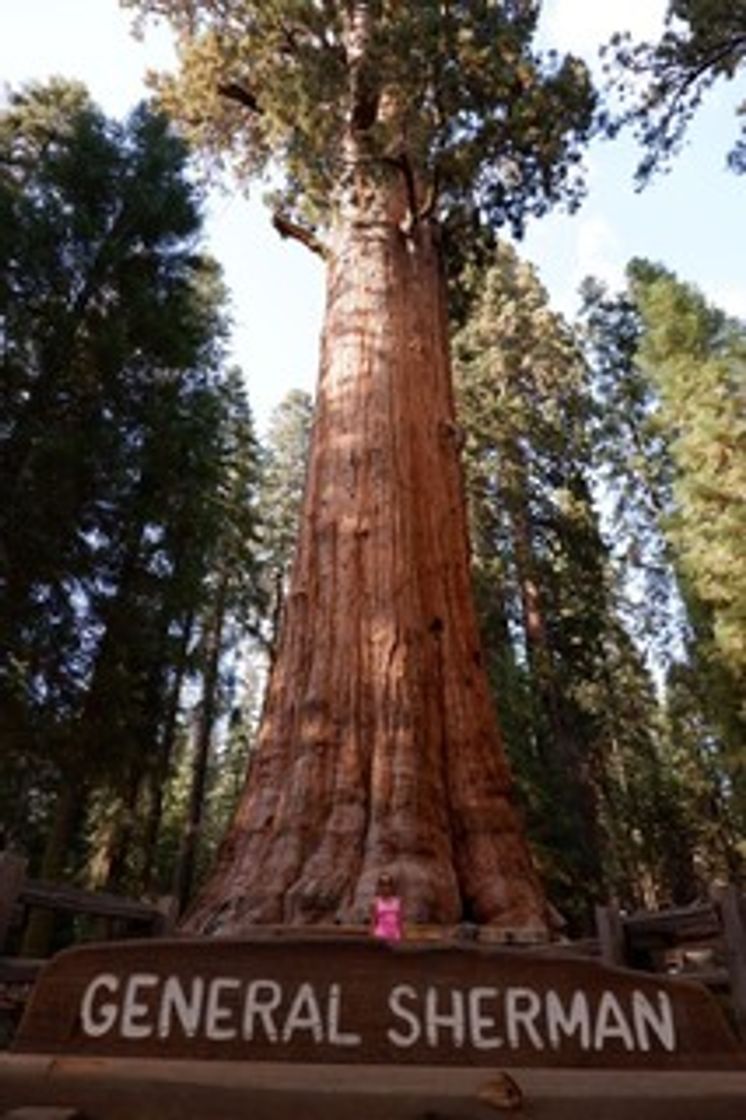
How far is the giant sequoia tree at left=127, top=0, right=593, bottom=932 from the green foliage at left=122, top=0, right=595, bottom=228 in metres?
0.03

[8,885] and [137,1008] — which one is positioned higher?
[8,885]

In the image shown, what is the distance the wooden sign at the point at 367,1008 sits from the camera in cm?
135

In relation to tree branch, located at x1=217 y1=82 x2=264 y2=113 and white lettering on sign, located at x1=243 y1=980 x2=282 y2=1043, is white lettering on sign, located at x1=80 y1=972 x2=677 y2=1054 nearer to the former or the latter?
white lettering on sign, located at x1=243 y1=980 x2=282 y2=1043

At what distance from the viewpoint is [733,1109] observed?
1.23 meters

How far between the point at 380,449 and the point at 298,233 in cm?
429

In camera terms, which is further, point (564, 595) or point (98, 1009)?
point (564, 595)

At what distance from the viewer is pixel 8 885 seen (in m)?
3.71

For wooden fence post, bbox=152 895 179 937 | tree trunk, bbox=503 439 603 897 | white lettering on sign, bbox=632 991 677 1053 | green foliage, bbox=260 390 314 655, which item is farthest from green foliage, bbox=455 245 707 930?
white lettering on sign, bbox=632 991 677 1053

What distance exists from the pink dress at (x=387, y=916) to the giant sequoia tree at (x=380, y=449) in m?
0.11

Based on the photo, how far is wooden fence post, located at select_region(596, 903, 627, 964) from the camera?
161 inches

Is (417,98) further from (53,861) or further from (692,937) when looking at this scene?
(53,861)

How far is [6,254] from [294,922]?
8.50 m

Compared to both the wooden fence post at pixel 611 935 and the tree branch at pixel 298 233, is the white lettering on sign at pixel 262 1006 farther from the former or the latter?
the tree branch at pixel 298 233

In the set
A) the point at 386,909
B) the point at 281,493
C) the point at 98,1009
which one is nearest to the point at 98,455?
the point at 386,909
